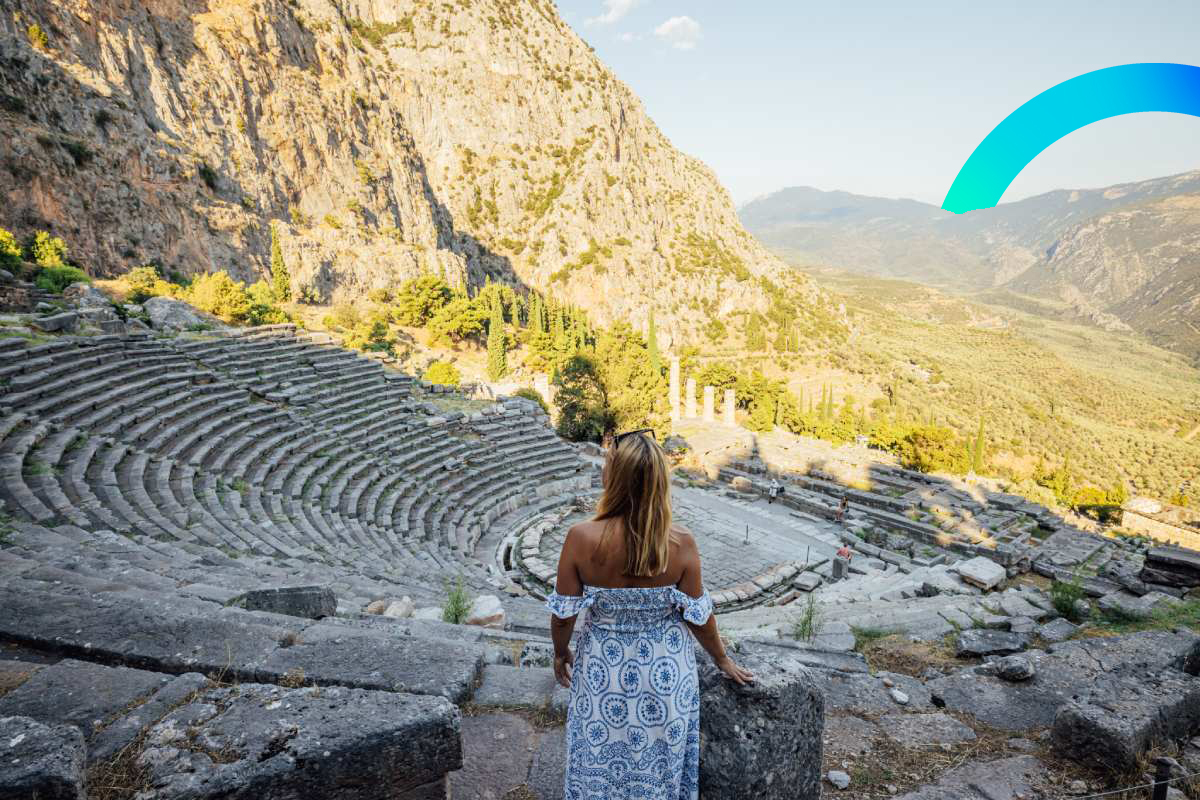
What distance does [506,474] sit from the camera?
1614cm

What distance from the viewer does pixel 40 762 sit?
1.68 meters

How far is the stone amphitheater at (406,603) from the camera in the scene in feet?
7.45

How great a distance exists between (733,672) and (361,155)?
5970 centimetres

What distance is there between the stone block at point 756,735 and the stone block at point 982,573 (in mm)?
9842

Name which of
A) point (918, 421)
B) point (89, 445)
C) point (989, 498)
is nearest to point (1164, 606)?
point (989, 498)

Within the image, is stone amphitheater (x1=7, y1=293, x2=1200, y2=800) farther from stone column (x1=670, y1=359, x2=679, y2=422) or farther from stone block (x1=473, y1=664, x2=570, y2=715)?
stone column (x1=670, y1=359, x2=679, y2=422)

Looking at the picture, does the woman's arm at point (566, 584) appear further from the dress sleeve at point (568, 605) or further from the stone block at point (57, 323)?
the stone block at point (57, 323)

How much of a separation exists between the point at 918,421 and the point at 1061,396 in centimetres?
2835

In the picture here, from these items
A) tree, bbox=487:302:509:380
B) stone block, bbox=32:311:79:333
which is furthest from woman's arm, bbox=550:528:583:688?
tree, bbox=487:302:509:380

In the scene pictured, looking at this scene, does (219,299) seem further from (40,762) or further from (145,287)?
(40,762)

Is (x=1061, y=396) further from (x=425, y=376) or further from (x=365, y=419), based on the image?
(x=365, y=419)

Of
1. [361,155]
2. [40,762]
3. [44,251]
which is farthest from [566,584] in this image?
[361,155]

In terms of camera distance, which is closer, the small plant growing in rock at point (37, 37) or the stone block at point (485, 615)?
the stone block at point (485, 615)

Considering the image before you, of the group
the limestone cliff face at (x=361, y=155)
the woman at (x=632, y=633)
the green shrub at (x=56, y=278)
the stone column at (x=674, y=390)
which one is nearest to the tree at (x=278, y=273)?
the limestone cliff face at (x=361, y=155)
